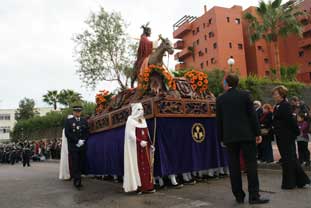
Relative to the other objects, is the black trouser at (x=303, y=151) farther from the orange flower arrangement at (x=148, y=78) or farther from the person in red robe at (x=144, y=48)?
the person in red robe at (x=144, y=48)

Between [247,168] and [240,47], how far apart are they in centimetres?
3965

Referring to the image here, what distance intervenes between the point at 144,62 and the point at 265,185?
4113 mm

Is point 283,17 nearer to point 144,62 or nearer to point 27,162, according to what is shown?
point 27,162

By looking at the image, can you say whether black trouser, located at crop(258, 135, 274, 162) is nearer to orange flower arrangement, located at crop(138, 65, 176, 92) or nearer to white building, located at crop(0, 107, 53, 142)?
orange flower arrangement, located at crop(138, 65, 176, 92)

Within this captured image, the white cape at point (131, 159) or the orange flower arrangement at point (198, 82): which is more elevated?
the orange flower arrangement at point (198, 82)

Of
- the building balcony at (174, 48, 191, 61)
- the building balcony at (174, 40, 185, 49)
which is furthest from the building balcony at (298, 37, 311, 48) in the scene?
the building balcony at (174, 40, 185, 49)

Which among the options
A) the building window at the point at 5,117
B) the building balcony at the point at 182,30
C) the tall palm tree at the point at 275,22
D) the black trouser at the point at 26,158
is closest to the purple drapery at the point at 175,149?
the black trouser at the point at 26,158

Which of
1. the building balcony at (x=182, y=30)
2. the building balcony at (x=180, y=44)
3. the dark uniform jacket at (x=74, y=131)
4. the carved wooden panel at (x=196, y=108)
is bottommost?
the dark uniform jacket at (x=74, y=131)

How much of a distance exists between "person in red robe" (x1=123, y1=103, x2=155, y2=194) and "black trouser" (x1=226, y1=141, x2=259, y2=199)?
2.00m

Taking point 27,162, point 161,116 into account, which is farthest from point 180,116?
point 27,162

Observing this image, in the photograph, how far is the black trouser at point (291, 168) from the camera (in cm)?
602

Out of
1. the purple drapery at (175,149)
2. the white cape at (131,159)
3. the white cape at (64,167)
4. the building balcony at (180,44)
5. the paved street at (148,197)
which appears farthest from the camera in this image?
the building balcony at (180,44)

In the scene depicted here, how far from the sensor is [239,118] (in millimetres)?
5250

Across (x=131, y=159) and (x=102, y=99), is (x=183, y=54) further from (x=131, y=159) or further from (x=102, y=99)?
(x=131, y=159)
